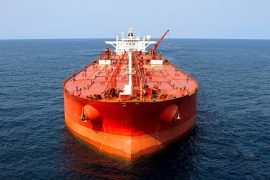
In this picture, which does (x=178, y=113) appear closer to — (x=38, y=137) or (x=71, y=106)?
(x=71, y=106)

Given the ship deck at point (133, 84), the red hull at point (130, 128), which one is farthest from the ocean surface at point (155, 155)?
the ship deck at point (133, 84)

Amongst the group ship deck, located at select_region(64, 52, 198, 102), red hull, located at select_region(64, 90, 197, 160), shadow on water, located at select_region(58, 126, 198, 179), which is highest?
ship deck, located at select_region(64, 52, 198, 102)

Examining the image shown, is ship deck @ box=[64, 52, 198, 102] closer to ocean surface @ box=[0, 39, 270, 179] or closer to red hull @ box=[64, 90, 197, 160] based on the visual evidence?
red hull @ box=[64, 90, 197, 160]

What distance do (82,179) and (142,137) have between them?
647 centimetres

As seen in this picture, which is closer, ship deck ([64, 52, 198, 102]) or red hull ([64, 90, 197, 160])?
red hull ([64, 90, 197, 160])

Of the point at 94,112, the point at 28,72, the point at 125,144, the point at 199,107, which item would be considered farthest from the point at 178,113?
the point at 28,72

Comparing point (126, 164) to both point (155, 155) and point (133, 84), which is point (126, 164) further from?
point (133, 84)

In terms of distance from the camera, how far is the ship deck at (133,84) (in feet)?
101

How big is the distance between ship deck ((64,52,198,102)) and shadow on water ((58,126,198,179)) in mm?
5470

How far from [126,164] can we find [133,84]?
9.87m

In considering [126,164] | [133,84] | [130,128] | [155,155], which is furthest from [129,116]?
[133,84]

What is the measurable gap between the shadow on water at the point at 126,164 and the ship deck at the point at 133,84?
5470 millimetres

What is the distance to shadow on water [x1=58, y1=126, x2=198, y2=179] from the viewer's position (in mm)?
27203

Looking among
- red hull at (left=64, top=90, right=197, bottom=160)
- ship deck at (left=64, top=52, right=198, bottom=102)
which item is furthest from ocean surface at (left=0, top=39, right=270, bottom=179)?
ship deck at (left=64, top=52, right=198, bottom=102)
